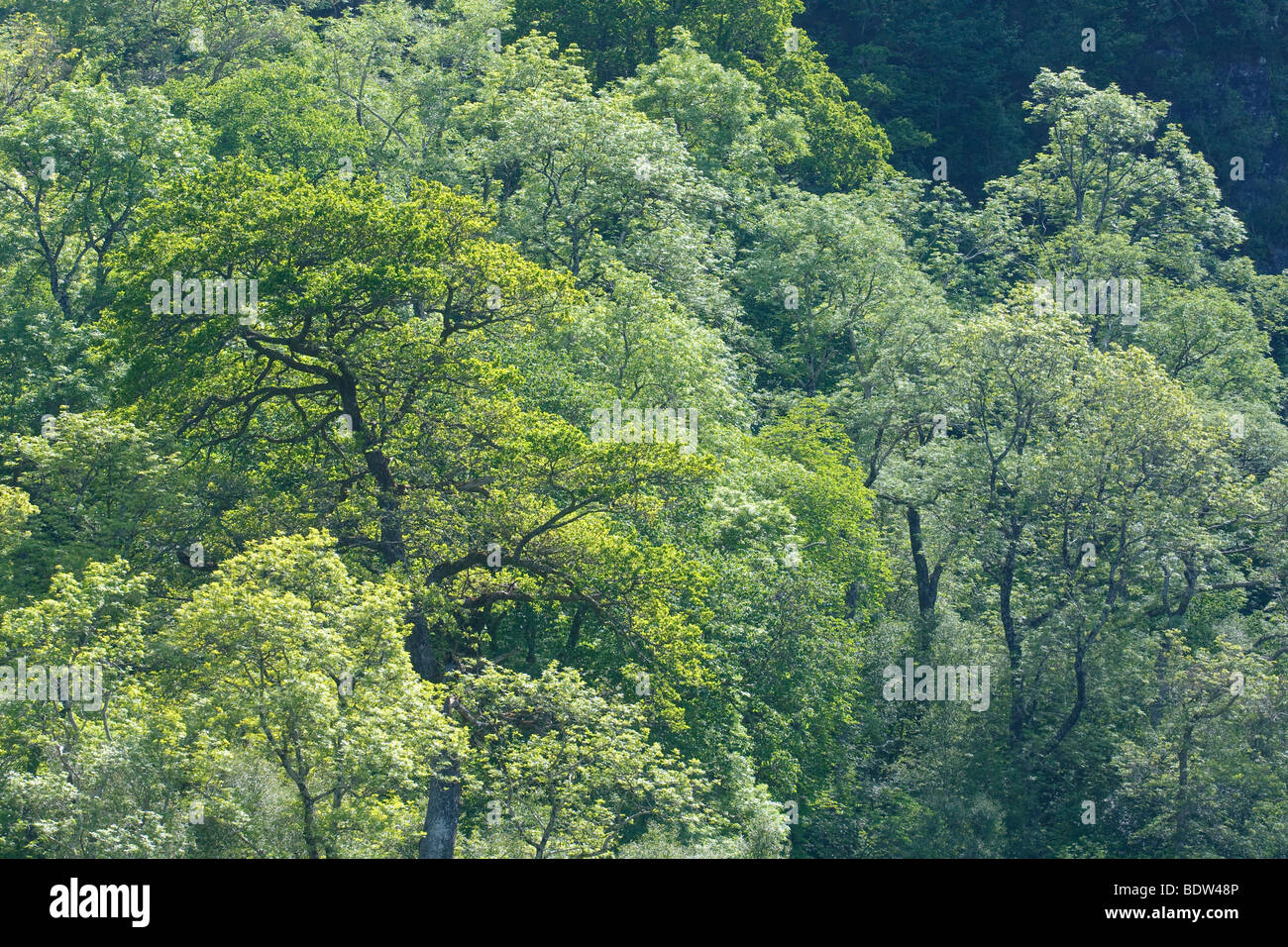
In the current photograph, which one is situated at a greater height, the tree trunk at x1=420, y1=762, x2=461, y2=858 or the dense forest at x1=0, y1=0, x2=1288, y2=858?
the dense forest at x1=0, y1=0, x2=1288, y2=858

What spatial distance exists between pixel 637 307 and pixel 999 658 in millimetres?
15955

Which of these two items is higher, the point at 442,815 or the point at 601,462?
the point at 601,462

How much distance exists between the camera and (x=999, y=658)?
1928 inches

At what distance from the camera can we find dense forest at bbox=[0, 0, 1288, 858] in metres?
28.6

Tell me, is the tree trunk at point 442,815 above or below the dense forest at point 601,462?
below

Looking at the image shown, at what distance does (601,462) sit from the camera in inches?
1348

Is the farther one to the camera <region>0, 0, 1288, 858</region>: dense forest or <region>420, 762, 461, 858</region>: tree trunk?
<region>420, 762, 461, 858</region>: tree trunk

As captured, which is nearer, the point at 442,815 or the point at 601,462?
the point at 442,815

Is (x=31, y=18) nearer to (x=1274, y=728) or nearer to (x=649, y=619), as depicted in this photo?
(x=649, y=619)

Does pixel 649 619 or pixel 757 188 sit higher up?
pixel 757 188

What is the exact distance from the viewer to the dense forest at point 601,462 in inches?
1125

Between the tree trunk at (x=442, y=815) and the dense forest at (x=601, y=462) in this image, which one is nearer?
the dense forest at (x=601, y=462)
